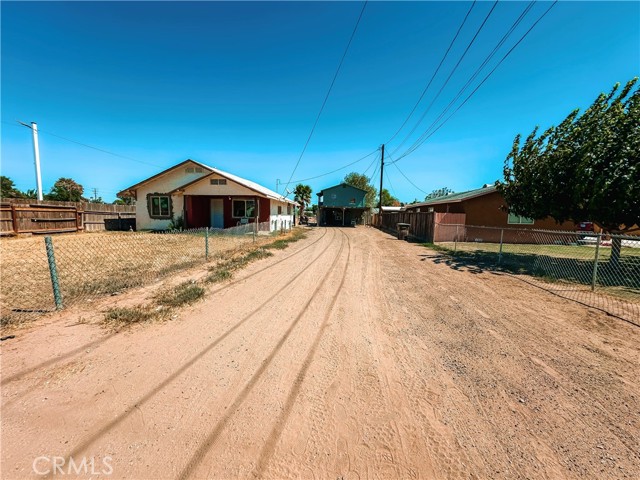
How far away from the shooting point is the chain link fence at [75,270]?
4.40m

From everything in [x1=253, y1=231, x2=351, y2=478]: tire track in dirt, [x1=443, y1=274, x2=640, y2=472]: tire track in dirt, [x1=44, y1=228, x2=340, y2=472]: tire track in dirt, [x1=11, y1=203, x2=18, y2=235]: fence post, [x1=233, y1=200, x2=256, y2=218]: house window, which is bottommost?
[x1=443, y1=274, x2=640, y2=472]: tire track in dirt

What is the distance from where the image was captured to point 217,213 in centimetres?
1964

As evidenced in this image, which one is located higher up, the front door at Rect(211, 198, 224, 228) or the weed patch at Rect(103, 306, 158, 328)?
the front door at Rect(211, 198, 224, 228)

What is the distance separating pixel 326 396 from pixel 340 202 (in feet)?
134

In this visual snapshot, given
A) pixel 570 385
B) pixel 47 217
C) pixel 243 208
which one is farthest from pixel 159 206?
pixel 570 385

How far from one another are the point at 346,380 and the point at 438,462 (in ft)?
3.47

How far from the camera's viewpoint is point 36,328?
12.1 ft

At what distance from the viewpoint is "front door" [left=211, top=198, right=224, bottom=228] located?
19.5 m

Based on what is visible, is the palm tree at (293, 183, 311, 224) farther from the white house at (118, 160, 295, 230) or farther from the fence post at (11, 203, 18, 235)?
the fence post at (11, 203, 18, 235)

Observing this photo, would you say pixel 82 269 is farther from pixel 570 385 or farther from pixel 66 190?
pixel 66 190

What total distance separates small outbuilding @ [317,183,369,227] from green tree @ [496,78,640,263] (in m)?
31.5

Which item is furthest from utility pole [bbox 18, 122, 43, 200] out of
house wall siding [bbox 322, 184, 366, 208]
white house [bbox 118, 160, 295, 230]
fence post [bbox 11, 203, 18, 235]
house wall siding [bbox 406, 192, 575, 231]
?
house wall siding [bbox 406, 192, 575, 231]

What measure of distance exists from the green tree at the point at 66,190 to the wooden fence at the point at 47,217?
41688mm

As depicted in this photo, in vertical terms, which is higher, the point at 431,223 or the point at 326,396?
the point at 431,223
